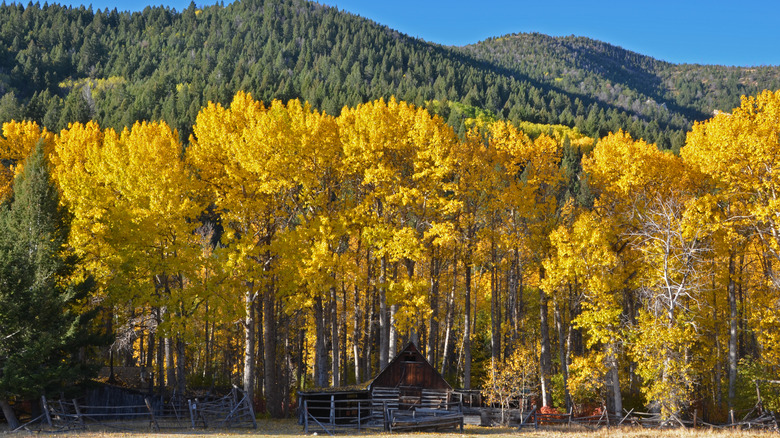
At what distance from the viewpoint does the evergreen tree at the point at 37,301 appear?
22.9 metres

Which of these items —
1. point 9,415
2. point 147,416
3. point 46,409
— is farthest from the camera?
point 147,416

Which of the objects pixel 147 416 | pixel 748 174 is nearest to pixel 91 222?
pixel 147 416

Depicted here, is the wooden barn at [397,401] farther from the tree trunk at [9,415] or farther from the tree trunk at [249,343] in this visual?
the tree trunk at [9,415]

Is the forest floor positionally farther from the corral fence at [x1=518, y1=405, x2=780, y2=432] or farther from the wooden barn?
the corral fence at [x1=518, y1=405, x2=780, y2=432]

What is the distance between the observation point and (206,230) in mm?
55625

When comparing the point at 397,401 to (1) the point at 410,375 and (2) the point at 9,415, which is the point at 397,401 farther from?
(2) the point at 9,415

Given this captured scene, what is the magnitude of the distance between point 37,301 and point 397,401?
15.8 metres

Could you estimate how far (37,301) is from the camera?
2369 cm

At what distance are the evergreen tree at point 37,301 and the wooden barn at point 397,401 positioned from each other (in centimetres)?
1001

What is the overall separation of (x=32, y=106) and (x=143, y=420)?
6883 cm

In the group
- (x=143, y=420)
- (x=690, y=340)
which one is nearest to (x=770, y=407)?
(x=690, y=340)

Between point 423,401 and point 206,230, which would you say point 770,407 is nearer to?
point 423,401

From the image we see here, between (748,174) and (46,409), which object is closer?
(46,409)

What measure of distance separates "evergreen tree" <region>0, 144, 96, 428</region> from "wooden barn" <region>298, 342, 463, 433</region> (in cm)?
1001
